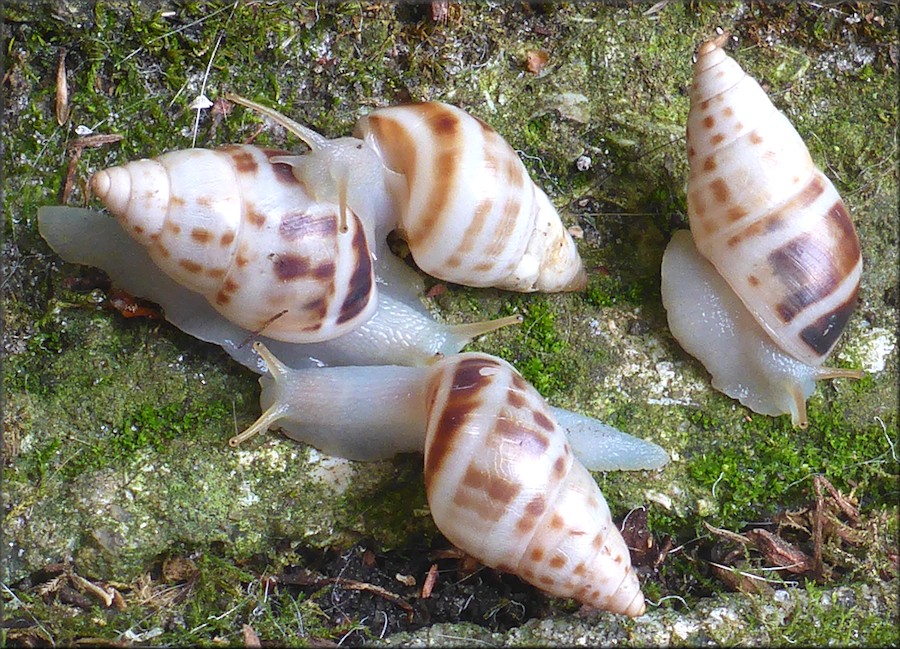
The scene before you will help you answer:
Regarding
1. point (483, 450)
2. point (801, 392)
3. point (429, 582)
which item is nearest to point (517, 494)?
point (483, 450)

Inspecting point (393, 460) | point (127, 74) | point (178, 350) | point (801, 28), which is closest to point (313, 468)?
point (393, 460)

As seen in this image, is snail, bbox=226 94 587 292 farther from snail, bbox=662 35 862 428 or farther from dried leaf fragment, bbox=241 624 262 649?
dried leaf fragment, bbox=241 624 262 649

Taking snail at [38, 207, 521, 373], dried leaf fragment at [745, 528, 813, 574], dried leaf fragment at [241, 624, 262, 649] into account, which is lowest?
dried leaf fragment at [241, 624, 262, 649]

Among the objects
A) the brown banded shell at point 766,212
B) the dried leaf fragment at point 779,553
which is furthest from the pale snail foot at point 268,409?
the dried leaf fragment at point 779,553

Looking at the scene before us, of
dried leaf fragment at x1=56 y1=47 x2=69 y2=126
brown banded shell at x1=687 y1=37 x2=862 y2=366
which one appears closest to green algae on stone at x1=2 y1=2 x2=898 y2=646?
dried leaf fragment at x1=56 y1=47 x2=69 y2=126

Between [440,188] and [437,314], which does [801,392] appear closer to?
[437,314]

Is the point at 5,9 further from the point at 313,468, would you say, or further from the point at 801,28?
the point at 801,28
